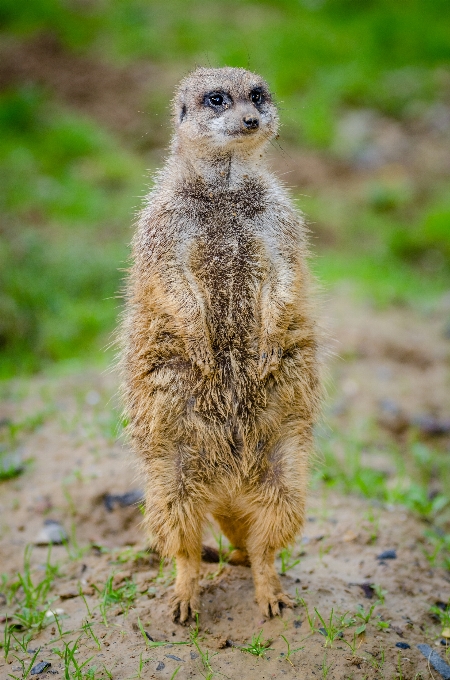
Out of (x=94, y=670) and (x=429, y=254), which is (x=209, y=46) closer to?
(x=429, y=254)

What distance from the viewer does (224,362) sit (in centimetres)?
288

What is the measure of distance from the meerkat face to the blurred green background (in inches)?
111

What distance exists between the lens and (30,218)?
8172mm

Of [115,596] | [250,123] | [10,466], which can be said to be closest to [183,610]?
[115,596]

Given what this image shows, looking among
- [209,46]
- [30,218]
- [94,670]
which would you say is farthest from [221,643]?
[209,46]

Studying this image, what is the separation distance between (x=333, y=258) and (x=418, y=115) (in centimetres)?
390

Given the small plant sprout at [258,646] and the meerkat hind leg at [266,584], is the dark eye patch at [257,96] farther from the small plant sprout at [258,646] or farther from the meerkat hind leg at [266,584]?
the small plant sprout at [258,646]

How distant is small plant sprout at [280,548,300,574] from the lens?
3.28m

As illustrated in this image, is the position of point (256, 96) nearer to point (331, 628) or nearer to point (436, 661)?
point (331, 628)

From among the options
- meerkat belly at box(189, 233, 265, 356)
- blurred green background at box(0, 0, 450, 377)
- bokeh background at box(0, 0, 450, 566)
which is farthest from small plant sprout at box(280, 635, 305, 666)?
blurred green background at box(0, 0, 450, 377)

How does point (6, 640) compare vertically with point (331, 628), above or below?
below

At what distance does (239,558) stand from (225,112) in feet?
6.32

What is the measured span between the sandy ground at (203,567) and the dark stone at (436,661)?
0.03 meters

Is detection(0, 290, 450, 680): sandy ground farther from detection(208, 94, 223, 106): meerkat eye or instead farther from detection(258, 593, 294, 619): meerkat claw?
detection(208, 94, 223, 106): meerkat eye
